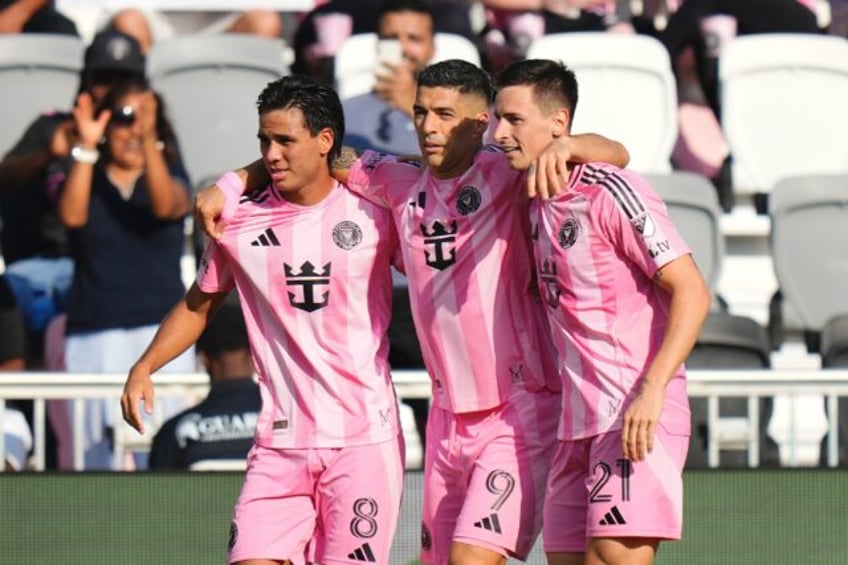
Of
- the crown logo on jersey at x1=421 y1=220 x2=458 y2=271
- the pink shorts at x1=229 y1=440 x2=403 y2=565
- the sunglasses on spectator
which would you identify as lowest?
the pink shorts at x1=229 y1=440 x2=403 y2=565

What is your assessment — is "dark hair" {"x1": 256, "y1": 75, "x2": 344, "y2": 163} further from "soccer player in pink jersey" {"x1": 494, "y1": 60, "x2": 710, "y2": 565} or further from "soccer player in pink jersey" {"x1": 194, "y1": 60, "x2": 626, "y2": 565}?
"soccer player in pink jersey" {"x1": 494, "y1": 60, "x2": 710, "y2": 565}

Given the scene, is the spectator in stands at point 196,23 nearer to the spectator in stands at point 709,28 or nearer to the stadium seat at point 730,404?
the spectator in stands at point 709,28

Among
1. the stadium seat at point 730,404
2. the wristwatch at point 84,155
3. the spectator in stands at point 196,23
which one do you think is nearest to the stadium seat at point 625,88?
the spectator in stands at point 196,23

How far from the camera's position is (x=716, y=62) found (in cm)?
1165

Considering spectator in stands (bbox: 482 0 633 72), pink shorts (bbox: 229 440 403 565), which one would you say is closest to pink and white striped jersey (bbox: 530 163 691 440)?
pink shorts (bbox: 229 440 403 565)

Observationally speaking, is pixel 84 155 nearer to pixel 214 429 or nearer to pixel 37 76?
pixel 37 76

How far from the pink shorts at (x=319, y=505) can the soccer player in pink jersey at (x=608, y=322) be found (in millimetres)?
579

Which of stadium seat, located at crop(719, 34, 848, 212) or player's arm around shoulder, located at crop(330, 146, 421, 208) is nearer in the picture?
player's arm around shoulder, located at crop(330, 146, 421, 208)

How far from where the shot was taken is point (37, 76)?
448 inches

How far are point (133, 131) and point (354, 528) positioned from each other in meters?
4.40

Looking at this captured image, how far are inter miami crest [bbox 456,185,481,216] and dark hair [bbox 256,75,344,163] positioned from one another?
0.45m

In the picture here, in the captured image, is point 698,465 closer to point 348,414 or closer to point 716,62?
point 348,414

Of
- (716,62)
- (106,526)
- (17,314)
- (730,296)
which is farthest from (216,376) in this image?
(716,62)

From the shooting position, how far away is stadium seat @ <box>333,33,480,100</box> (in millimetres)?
11086
